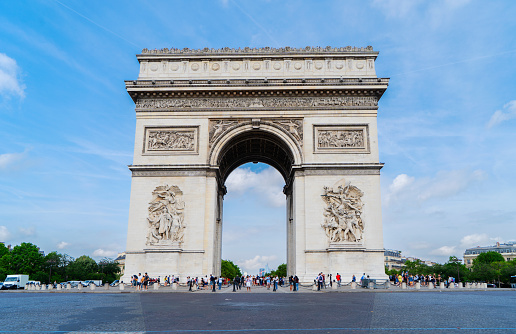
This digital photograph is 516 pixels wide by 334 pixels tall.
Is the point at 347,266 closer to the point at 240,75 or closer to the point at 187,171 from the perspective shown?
the point at 187,171

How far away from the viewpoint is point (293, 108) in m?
29.2

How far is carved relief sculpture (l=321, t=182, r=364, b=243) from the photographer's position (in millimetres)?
26906

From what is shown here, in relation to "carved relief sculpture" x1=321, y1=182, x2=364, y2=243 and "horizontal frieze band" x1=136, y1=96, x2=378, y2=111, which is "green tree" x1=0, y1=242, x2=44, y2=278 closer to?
"horizontal frieze band" x1=136, y1=96, x2=378, y2=111

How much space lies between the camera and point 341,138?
2889 cm

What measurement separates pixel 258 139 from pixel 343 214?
8395 mm

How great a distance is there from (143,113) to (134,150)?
2.59 m

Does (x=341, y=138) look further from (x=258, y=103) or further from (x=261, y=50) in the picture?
(x=261, y=50)

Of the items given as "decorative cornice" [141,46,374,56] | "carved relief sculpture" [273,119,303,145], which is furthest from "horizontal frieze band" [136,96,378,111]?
"decorative cornice" [141,46,374,56]

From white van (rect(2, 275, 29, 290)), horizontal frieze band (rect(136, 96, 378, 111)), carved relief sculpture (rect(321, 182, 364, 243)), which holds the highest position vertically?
horizontal frieze band (rect(136, 96, 378, 111))

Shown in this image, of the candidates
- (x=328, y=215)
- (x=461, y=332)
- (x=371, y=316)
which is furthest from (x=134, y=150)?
(x=461, y=332)

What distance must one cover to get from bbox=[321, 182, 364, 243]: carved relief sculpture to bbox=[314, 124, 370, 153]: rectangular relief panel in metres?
2.51

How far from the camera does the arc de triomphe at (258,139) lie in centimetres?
2688

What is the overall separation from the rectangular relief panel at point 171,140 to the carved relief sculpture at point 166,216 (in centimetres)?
260

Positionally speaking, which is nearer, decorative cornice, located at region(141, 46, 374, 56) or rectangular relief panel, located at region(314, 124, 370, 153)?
rectangular relief panel, located at region(314, 124, 370, 153)
